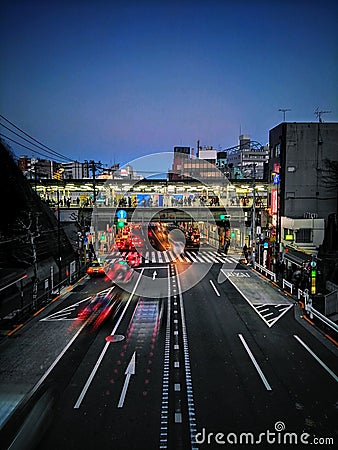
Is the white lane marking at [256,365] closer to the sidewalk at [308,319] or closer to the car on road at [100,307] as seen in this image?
the sidewalk at [308,319]

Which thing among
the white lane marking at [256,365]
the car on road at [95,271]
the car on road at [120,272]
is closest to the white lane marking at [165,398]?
the white lane marking at [256,365]

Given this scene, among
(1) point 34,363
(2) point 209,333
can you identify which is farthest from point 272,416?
(1) point 34,363

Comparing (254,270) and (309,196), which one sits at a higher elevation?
(309,196)

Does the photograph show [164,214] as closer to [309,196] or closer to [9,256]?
[309,196]

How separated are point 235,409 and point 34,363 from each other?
7.23 m

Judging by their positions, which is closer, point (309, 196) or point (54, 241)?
point (54, 241)

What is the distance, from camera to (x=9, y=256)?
27.3 meters

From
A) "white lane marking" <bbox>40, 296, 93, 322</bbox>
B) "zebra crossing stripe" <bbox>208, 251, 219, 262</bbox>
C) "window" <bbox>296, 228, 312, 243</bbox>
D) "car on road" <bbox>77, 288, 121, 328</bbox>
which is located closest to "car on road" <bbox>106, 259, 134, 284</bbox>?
"car on road" <bbox>77, 288, 121, 328</bbox>

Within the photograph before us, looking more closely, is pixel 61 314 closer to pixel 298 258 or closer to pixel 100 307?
pixel 100 307

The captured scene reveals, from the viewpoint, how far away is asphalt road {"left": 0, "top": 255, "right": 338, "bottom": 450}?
882 cm

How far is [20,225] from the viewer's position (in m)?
29.4

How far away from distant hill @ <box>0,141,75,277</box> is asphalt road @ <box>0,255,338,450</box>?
8570 mm

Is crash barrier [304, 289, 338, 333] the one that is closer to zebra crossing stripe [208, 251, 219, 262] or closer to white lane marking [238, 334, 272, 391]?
white lane marking [238, 334, 272, 391]

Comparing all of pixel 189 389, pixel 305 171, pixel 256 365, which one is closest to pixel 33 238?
pixel 189 389
